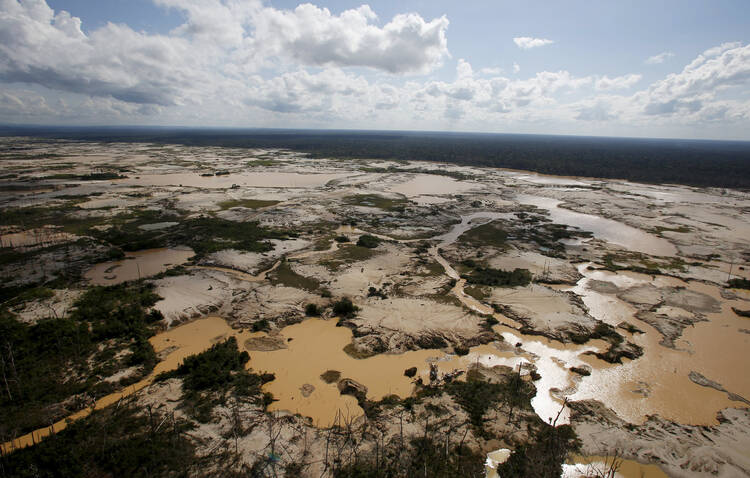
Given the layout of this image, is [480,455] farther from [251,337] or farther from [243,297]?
[243,297]

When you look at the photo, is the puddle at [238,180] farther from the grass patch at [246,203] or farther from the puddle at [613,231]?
the puddle at [613,231]

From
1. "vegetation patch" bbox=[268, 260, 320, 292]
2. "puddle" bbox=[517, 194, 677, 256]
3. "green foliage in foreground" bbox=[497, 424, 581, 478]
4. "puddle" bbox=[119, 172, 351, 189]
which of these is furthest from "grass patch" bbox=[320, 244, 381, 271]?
"puddle" bbox=[119, 172, 351, 189]

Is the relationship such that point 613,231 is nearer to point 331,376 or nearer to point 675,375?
point 675,375

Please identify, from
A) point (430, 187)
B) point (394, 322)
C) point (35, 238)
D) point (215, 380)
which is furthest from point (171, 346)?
point (430, 187)

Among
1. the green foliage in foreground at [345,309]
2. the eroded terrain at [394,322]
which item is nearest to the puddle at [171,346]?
the eroded terrain at [394,322]

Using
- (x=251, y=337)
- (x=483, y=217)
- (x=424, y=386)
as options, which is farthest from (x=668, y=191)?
(x=251, y=337)

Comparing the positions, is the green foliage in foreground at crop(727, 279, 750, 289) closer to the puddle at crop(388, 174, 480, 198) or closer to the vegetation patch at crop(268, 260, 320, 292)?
the vegetation patch at crop(268, 260, 320, 292)
